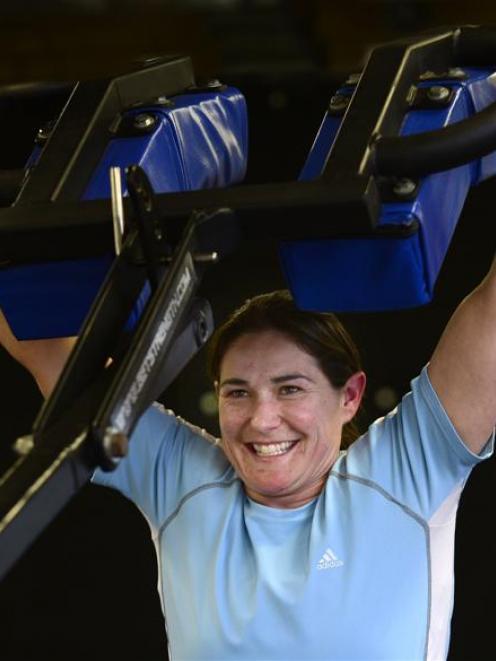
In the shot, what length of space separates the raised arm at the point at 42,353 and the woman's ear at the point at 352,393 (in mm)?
338

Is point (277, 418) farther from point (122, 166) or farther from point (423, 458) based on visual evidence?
point (122, 166)

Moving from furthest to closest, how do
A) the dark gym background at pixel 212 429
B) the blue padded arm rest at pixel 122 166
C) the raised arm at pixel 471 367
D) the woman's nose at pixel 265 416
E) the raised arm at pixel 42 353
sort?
the dark gym background at pixel 212 429 → the raised arm at pixel 42 353 → the woman's nose at pixel 265 416 → the raised arm at pixel 471 367 → the blue padded arm rest at pixel 122 166

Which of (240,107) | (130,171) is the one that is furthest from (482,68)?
(130,171)

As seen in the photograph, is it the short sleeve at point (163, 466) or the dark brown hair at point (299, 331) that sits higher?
the dark brown hair at point (299, 331)

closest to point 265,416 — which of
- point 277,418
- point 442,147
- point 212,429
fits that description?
point 277,418

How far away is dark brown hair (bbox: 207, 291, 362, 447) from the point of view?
1838 mm

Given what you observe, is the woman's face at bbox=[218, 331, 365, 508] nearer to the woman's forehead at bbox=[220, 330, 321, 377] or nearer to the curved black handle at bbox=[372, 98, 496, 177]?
the woman's forehead at bbox=[220, 330, 321, 377]

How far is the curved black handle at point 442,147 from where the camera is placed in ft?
4.50

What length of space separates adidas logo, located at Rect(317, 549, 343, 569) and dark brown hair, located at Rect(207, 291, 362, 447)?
0.71 feet

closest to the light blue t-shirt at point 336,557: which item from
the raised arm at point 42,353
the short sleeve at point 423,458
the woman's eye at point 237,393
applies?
the short sleeve at point 423,458

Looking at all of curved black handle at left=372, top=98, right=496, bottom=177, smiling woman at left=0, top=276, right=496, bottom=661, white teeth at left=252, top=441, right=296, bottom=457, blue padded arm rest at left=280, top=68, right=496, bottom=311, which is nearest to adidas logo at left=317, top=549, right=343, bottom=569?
smiling woman at left=0, top=276, right=496, bottom=661

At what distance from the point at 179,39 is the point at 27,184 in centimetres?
346

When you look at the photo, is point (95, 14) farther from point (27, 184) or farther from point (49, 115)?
point (27, 184)

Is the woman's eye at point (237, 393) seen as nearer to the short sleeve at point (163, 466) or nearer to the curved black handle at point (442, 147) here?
the short sleeve at point (163, 466)
